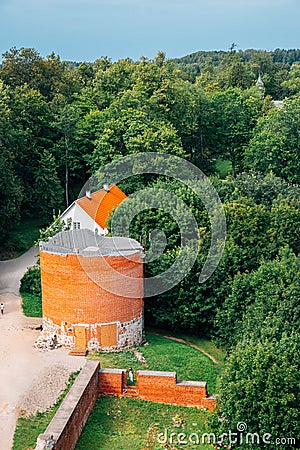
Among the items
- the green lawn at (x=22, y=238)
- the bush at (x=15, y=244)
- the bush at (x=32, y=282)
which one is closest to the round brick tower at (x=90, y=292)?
the bush at (x=32, y=282)

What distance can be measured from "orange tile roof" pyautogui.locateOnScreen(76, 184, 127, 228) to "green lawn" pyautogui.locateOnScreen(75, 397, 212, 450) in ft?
51.3

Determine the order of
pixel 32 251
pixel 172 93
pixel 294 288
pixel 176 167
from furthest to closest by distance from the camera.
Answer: pixel 172 93 → pixel 32 251 → pixel 176 167 → pixel 294 288

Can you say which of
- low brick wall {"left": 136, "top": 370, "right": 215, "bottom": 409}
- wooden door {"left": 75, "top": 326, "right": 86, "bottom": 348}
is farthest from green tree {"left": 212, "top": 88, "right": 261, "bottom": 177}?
low brick wall {"left": 136, "top": 370, "right": 215, "bottom": 409}

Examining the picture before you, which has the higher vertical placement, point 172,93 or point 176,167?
point 172,93

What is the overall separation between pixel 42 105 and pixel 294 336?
30647 mm

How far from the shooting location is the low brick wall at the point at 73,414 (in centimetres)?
1603

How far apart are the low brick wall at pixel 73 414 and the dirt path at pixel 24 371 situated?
5.24ft

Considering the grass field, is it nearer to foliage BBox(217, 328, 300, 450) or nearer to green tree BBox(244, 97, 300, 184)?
foliage BBox(217, 328, 300, 450)

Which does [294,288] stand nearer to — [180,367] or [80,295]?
[180,367]

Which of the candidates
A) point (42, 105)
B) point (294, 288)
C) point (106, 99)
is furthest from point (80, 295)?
point (106, 99)

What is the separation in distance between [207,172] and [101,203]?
57.7 feet

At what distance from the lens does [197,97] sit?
178 ft

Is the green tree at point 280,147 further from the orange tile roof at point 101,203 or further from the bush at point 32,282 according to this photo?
the bush at point 32,282

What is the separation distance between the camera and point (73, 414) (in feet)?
58.6
